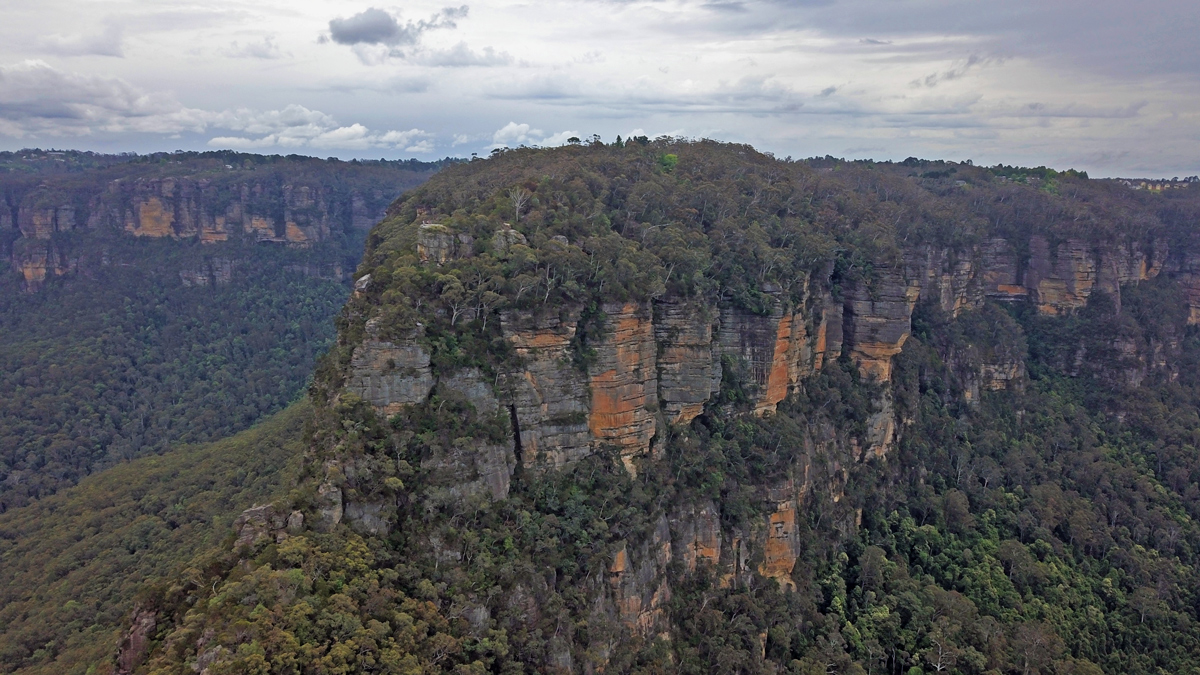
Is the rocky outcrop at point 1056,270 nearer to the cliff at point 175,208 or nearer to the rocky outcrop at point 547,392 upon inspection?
the rocky outcrop at point 547,392

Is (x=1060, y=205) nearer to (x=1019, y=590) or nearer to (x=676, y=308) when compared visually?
(x=1019, y=590)

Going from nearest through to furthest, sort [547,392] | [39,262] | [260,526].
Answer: [260,526] < [547,392] < [39,262]

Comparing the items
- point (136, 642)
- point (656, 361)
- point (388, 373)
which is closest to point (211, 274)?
point (388, 373)

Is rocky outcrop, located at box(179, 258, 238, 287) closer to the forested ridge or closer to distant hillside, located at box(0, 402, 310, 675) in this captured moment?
distant hillside, located at box(0, 402, 310, 675)

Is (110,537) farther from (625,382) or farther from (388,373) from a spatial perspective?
(625,382)

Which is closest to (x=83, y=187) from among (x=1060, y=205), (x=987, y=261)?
(x=987, y=261)

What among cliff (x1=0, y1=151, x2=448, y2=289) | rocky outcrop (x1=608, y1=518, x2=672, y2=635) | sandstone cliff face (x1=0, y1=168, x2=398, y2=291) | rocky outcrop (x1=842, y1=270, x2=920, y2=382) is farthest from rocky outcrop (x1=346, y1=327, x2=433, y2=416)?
cliff (x1=0, y1=151, x2=448, y2=289)

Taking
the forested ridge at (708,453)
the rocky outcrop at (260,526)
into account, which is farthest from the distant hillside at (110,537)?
the forested ridge at (708,453)
